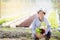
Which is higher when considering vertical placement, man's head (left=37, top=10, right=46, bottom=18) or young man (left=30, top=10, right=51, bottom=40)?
man's head (left=37, top=10, right=46, bottom=18)

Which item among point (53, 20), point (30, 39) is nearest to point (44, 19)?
point (53, 20)

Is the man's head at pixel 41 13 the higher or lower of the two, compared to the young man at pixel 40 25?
higher

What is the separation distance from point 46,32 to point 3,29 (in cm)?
46

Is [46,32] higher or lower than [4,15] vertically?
lower

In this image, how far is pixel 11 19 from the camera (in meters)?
1.40

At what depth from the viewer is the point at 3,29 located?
4.59 ft

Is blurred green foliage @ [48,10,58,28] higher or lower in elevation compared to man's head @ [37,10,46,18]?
lower

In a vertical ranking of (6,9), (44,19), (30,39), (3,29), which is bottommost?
(30,39)

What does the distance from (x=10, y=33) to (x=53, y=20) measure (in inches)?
18.7

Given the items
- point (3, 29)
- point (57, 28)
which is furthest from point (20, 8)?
point (57, 28)

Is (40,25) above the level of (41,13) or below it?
below

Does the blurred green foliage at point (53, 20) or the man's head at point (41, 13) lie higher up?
the man's head at point (41, 13)

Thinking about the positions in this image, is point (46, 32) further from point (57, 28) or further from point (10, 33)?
point (10, 33)

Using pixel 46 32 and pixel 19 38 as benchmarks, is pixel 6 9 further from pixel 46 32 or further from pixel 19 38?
pixel 46 32
